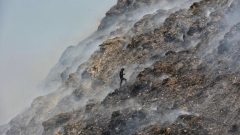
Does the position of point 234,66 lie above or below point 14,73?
below

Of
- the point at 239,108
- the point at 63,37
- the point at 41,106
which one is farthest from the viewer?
the point at 63,37

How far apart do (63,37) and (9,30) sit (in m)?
13.9

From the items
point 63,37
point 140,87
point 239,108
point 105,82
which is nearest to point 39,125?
point 105,82

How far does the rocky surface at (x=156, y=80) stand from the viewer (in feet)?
70.6

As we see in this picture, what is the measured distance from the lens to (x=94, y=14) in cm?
5369

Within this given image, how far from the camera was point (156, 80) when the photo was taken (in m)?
25.3

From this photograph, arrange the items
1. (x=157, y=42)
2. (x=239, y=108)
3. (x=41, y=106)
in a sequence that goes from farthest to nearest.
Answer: (x=41, y=106)
(x=157, y=42)
(x=239, y=108)

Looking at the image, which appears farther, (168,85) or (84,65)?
(84,65)

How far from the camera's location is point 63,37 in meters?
52.1

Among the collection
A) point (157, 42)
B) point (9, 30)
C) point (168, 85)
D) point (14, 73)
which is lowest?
point (168, 85)

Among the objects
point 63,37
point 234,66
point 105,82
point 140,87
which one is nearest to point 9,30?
point 63,37

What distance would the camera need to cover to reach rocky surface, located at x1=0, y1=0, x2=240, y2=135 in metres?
21.5

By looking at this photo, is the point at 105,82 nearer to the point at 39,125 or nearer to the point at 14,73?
the point at 39,125

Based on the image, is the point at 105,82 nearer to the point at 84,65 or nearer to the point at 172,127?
the point at 84,65
